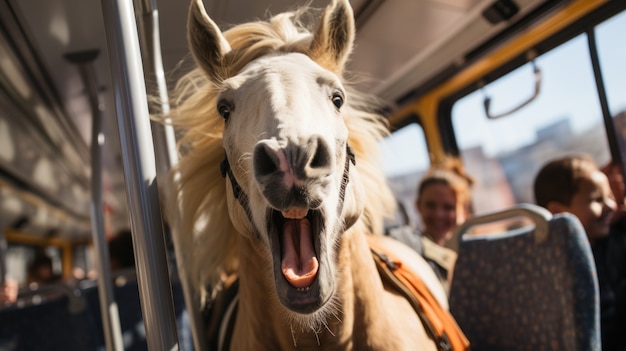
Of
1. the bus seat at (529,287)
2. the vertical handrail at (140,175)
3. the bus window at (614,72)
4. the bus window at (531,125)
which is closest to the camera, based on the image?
the vertical handrail at (140,175)

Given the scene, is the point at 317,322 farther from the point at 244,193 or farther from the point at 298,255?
the point at 244,193

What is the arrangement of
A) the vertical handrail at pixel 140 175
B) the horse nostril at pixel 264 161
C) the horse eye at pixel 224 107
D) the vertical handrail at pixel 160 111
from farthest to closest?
the vertical handrail at pixel 160 111
the horse eye at pixel 224 107
the vertical handrail at pixel 140 175
the horse nostril at pixel 264 161

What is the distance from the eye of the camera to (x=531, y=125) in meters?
4.23

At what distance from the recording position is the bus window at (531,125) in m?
3.24

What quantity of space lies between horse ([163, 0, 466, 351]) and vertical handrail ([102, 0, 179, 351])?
0.23m

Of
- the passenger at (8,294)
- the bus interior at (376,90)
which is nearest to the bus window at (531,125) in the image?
the bus interior at (376,90)

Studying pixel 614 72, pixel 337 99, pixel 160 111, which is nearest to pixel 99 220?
pixel 160 111

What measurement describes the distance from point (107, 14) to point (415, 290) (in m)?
1.25

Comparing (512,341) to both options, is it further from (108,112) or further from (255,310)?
(108,112)

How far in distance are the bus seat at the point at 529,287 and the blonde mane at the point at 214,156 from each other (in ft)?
2.60

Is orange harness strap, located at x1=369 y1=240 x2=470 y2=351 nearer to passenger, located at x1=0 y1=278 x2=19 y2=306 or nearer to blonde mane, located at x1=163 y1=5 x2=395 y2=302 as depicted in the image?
blonde mane, located at x1=163 y1=5 x2=395 y2=302

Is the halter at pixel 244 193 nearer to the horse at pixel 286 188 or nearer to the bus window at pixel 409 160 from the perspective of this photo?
the horse at pixel 286 188

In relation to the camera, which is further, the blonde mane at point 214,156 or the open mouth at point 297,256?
the blonde mane at point 214,156

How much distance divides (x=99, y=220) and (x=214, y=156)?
65.6 inches
